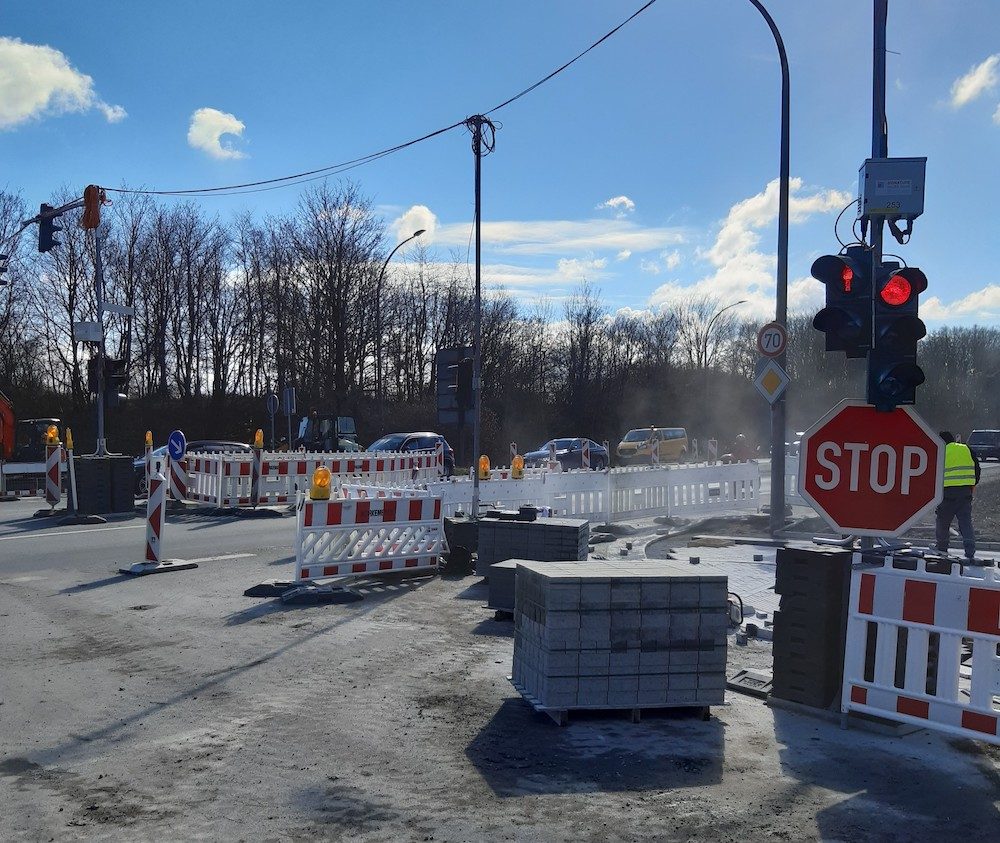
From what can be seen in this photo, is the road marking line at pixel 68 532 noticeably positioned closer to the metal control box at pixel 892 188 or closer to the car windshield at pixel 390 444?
the car windshield at pixel 390 444

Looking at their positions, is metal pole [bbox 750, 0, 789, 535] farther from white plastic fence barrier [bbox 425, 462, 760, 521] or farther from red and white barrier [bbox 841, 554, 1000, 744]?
red and white barrier [bbox 841, 554, 1000, 744]

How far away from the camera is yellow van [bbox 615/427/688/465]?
143 feet

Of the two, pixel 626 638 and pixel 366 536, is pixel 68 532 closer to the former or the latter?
pixel 366 536

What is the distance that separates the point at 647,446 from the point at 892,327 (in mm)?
36294

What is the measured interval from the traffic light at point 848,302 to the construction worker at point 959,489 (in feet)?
21.2

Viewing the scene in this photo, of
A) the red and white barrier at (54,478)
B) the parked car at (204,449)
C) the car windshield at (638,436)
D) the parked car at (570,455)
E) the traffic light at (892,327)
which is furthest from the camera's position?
the car windshield at (638,436)

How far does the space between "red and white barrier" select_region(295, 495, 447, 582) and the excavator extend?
17.0m

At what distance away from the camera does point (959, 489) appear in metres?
13.2

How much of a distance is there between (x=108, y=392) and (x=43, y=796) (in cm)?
1741

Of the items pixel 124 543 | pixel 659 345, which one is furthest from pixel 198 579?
pixel 659 345

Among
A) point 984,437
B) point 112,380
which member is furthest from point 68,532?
point 984,437

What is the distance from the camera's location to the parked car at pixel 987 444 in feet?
184

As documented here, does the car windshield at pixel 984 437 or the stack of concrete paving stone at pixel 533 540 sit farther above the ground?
the car windshield at pixel 984 437

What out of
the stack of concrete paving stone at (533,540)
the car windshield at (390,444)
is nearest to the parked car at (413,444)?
the car windshield at (390,444)
